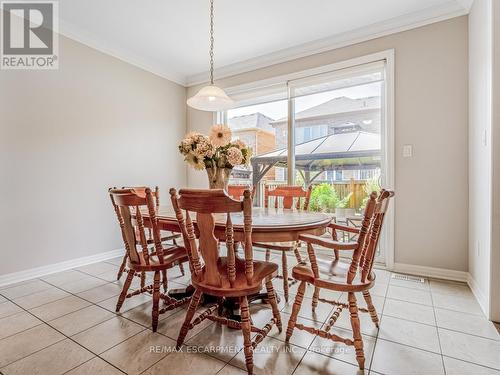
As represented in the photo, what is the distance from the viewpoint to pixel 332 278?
155 centimetres

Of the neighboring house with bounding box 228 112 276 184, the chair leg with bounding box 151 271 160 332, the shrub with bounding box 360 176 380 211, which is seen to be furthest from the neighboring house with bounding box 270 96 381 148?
the chair leg with bounding box 151 271 160 332

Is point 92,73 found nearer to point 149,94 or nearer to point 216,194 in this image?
point 149,94

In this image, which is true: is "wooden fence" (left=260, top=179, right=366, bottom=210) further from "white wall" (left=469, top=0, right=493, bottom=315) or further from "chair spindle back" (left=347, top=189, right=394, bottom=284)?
"chair spindle back" (left=347, top=189, right=394, bottom=284)

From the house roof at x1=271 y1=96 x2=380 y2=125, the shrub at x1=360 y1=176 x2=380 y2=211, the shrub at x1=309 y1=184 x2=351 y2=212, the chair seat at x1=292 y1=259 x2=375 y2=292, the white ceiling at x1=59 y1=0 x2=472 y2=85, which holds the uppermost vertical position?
the white ceiling at x1=59 y1=0 x2=472 y2=85

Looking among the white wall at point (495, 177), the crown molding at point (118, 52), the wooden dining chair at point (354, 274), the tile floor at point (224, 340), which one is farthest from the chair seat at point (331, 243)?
the crown molding at point (118, 52)

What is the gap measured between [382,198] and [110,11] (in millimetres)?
2994

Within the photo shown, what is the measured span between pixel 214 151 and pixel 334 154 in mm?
1856

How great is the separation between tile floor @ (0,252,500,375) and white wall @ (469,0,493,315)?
1.02ft

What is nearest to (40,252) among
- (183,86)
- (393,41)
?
(183,86)

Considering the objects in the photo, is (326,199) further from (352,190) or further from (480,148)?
(480,148)

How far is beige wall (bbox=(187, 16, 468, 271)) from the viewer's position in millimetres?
2545

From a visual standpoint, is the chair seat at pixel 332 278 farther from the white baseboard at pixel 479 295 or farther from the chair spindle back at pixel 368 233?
the white baseboard at pixel 479 295

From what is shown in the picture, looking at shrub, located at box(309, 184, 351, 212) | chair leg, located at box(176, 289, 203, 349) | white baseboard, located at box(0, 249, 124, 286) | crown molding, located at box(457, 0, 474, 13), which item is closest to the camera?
chair leg, located at box(176, 289, 203, 349)

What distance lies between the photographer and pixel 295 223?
5.28ft
